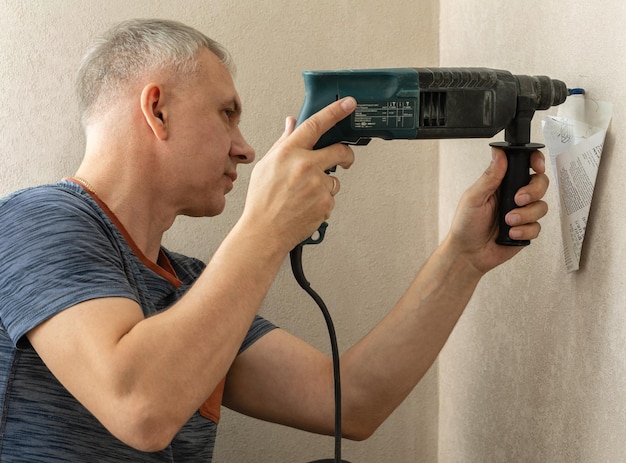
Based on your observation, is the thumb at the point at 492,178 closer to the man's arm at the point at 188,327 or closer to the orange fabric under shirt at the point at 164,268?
the man's arm at the point at 188,327

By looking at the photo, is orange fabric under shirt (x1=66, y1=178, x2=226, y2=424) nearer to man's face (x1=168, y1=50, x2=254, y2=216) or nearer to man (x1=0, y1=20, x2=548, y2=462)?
man (x1=0, y1=20, x2=548, y2=462)

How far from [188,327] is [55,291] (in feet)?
0.56

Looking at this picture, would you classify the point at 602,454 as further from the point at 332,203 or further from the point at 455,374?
the point at 455,374

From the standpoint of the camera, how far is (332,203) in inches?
40.9

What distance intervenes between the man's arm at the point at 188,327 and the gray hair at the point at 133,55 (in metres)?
0.32

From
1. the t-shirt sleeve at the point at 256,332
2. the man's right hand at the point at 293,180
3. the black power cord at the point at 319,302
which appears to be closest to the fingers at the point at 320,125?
the man's right hand at the point at 293,180

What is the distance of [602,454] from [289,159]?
543 mm

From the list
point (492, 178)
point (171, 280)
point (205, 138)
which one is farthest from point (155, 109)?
point (492, 178)

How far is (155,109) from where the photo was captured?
47.1 inches

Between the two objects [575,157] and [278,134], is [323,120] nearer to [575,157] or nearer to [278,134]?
[575,157]

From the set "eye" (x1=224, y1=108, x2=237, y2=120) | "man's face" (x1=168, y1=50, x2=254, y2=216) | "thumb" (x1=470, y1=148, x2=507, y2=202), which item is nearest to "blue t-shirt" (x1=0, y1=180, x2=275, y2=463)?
"man's face" (x1=168, y1=50, x2=254, y2=216)

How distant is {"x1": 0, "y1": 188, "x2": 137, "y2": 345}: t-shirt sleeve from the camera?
0.94 meters

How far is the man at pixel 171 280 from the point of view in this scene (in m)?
0.90

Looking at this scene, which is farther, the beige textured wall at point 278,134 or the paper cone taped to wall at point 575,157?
the beige textured wall at point 278,134
